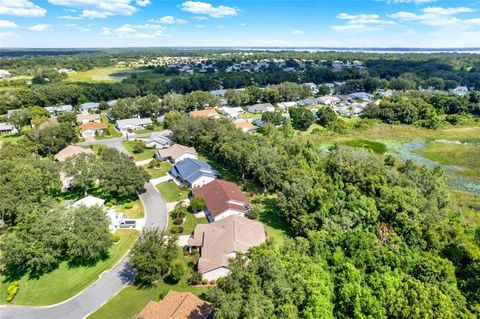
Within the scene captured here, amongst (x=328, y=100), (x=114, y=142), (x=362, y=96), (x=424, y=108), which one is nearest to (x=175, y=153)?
(x=114, y=142)

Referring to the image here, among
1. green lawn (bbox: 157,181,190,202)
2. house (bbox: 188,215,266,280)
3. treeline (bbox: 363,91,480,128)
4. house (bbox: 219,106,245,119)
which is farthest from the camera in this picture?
house (bbox: 219,106,245,119)

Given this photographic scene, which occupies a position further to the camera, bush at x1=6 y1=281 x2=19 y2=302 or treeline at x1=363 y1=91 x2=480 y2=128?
treeline at x1=363 y1=91 x2=480 y2=128

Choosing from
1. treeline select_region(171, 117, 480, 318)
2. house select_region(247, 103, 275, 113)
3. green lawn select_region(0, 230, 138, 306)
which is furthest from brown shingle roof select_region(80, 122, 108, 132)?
green lawn select_region(0, 230, 138, 306)

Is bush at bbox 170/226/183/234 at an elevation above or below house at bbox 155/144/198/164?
below

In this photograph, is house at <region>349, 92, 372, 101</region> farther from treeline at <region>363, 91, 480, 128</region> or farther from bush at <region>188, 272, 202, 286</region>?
bush at <region>188, 272, 202, 286</region>

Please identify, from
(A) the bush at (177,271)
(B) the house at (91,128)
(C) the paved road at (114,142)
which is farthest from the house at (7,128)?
(A) the bush at (177,271)

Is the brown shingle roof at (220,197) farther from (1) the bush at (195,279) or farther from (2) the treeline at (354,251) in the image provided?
(1) the bush at (195,279)
